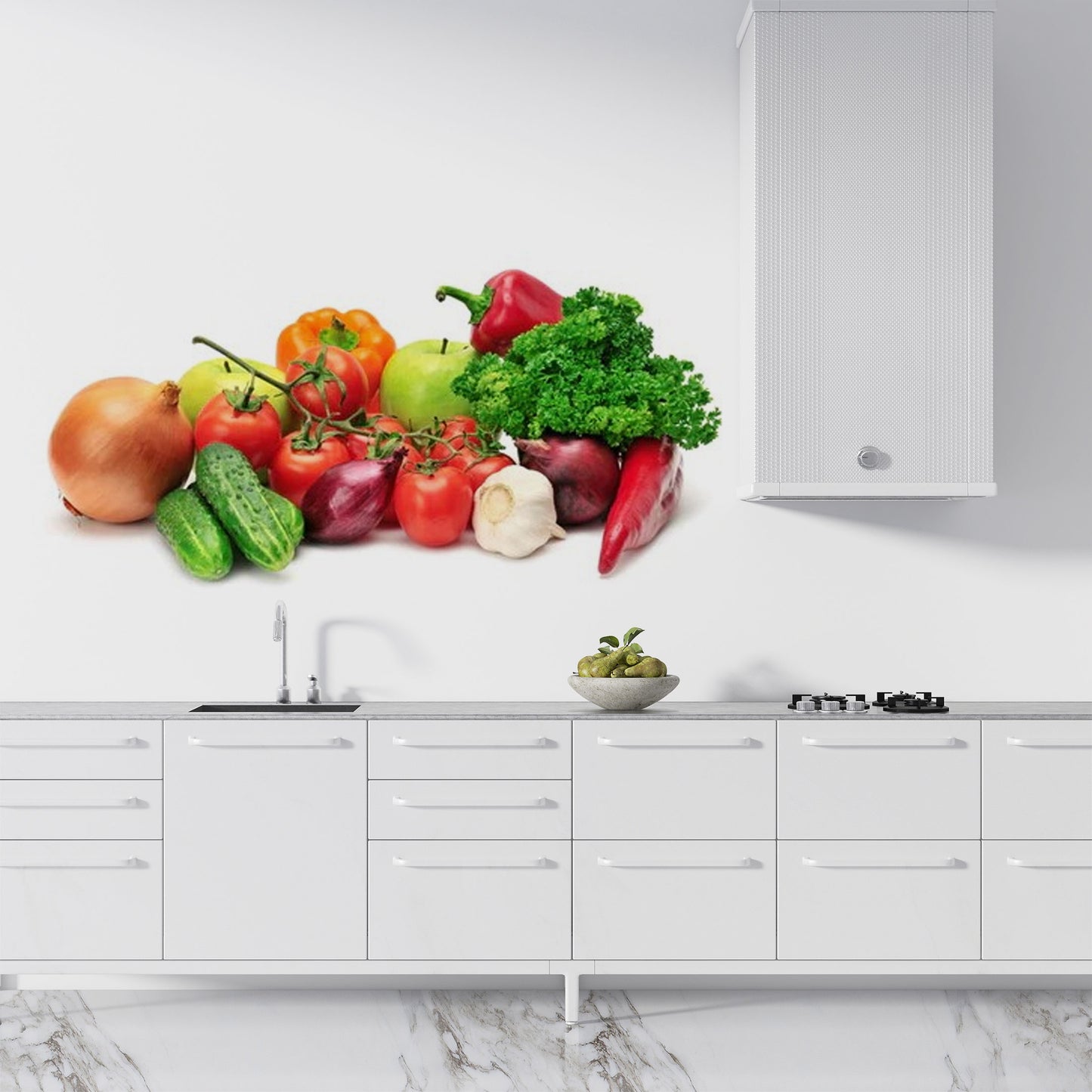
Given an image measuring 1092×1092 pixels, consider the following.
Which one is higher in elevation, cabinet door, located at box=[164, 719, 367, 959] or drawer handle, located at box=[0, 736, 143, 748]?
drawer handle, located at box=[0, 736, 143, 748]

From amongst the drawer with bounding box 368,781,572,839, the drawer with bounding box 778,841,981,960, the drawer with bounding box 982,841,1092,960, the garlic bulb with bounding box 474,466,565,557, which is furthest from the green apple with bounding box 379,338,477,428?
the drawer with bounding box 982,841,1092,960

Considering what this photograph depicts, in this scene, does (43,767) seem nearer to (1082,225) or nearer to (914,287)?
(914,287)

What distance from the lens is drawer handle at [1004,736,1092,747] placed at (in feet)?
10.2

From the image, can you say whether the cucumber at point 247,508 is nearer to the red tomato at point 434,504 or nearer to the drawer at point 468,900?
the red tomato at point 434,504

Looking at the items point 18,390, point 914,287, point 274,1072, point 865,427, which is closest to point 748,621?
point 865,427

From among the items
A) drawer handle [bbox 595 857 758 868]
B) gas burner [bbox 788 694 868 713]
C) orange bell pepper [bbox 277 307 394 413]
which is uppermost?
orange bell pepper [bbox 277 307 394 413]

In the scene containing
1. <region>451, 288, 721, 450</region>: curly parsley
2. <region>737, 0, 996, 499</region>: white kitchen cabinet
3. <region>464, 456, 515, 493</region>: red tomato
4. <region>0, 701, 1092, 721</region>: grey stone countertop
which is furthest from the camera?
<region>464, 456, 515, 493</region>: red tomato

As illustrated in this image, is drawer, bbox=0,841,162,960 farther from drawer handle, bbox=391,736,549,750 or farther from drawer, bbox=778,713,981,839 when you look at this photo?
drawer, bbox=778,713,981,839

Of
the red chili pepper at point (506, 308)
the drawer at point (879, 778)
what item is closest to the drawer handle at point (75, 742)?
the red chili pepper at point (506, 308)

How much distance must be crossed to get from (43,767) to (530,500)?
1430 millimetres

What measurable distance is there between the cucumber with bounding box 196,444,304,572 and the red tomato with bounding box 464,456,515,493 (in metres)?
0.50

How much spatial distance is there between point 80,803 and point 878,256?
97.7 inches

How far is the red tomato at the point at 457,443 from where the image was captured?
344 centimetres

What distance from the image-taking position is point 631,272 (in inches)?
139
